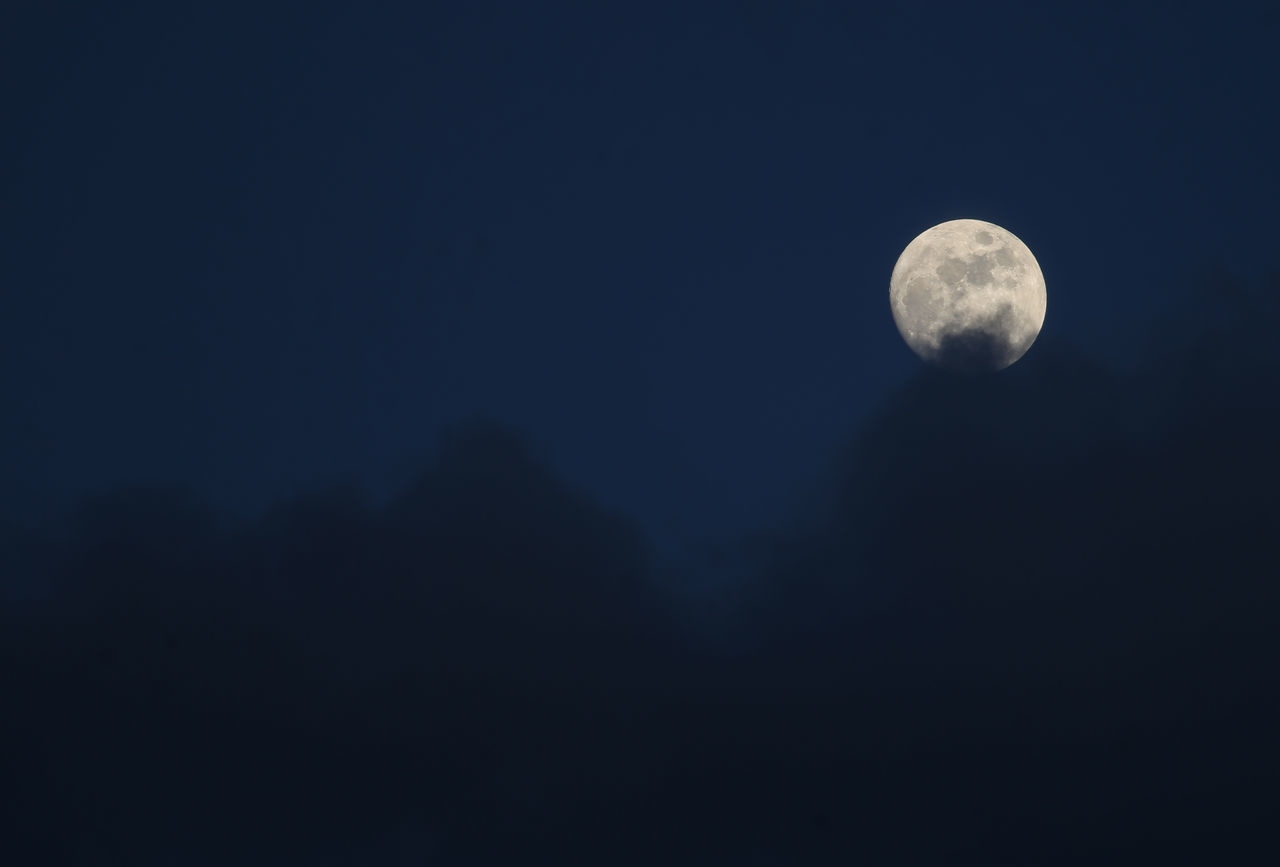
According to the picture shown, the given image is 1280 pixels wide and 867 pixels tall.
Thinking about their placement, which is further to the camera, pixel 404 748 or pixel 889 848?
pixel 404 748

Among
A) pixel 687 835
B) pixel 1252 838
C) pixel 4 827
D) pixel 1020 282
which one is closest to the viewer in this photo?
pixel 1020 282

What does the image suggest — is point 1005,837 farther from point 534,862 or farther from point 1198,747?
point 534,862

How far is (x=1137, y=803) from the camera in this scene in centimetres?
5512

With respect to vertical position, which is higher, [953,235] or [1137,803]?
[953,235]

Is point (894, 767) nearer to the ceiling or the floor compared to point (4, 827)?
nearer to the ceiling

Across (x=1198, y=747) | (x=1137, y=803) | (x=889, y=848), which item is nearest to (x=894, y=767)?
(x=889, y=848)

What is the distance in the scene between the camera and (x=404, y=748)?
66000 millimetres

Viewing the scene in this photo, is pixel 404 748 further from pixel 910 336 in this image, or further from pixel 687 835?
pixel 910 336

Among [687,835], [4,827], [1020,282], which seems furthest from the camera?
[4,827]

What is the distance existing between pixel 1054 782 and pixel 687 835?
24.1m

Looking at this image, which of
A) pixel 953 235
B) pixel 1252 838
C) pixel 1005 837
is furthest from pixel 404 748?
pixel 1252 838

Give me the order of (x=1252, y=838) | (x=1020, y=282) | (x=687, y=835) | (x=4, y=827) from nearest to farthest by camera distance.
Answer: (x=1020, y=282) → (x=1252, y=838) → (x=687, y=835) → (x=4, y=827)

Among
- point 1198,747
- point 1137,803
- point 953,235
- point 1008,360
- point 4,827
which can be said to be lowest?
point 4,827

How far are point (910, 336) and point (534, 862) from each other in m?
44.0
